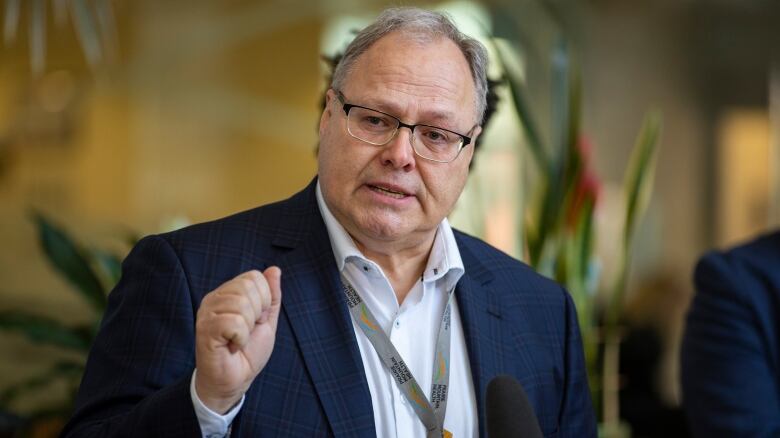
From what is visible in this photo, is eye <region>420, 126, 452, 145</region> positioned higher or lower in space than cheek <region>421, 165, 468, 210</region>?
higher

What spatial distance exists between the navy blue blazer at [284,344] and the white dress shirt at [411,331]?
3 cm

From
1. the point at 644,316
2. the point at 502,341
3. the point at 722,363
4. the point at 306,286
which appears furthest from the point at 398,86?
the point at 644,316

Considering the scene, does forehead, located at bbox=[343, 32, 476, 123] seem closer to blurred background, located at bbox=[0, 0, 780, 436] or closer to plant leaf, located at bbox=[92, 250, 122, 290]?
blurred background, located at bbox=[0, 0, 780, 436]

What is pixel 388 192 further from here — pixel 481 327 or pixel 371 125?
pixel 481 327

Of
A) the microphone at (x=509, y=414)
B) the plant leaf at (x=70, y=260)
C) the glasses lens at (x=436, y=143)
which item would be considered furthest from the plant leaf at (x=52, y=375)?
the microphone at (x=509, y=414)

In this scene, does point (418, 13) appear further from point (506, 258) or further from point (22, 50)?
point (22, 50)

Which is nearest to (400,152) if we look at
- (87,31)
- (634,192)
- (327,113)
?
(327,113)

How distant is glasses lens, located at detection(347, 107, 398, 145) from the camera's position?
5.34ft

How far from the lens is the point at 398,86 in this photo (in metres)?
1.62

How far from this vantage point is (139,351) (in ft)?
4.90

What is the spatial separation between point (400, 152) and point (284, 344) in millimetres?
371

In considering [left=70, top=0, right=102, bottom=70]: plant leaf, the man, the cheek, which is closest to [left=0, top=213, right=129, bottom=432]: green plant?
[left=70, top=0, right=102, bottom=70]: plant leaf

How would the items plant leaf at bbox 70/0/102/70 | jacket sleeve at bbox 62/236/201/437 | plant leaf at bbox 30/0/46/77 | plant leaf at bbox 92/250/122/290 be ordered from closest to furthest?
jacket sleeve at bbox 62/236/201/437
plant leaf at bbox 92/250/122/290
plant leaf at bbox 70/0/102/70
plant leaf at bbox 30/0/46/77

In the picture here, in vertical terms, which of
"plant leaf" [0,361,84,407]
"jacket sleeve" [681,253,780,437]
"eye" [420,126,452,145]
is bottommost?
"plant leaf" [0,361,84,407]
